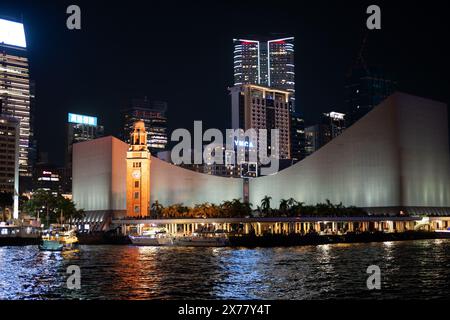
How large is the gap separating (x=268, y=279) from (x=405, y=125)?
56.0m

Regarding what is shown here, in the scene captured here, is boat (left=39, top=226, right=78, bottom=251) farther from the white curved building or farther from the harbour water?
the white curved building

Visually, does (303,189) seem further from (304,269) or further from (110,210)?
(304,269)

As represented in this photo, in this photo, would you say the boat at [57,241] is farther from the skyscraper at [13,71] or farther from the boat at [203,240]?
the skyscraper at [13,71]

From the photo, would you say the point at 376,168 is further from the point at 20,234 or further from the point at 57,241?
the point at 20,234

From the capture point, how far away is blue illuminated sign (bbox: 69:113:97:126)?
18665cm

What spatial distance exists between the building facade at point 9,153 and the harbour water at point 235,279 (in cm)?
9267

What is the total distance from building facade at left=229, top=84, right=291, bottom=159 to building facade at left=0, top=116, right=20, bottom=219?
219 feet

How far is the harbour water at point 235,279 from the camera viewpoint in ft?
78.2

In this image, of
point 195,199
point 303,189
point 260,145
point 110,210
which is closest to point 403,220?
point 303,189

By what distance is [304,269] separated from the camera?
1313 inches

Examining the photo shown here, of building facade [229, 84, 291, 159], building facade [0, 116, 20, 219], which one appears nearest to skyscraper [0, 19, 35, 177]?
building facade [0, 116, 20, 219]

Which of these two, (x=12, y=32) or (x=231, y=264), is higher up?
(x=12, y=32)

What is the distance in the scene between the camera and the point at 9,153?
129500mm

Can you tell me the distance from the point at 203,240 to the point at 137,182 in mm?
31135
